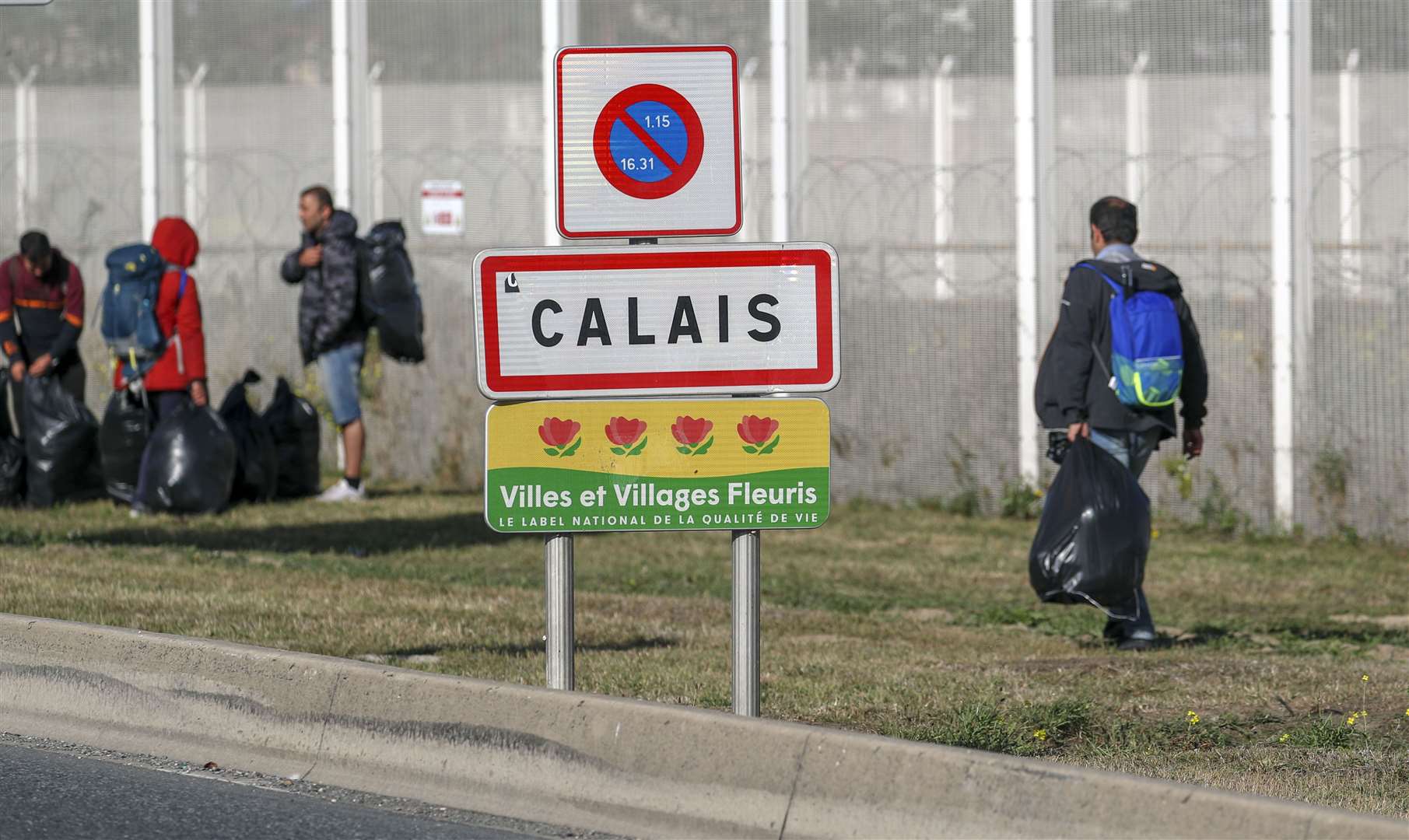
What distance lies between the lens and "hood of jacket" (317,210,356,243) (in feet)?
45.1

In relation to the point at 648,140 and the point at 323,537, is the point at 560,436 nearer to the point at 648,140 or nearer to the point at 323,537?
the point at 648,140

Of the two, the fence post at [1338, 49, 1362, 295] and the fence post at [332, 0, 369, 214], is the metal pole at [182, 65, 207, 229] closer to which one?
the fence post at [332, 0, 369, 214]

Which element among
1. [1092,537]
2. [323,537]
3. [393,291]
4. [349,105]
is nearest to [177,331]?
[323,537]

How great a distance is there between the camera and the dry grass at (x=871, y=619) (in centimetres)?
661

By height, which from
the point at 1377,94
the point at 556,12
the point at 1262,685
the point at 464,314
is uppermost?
the point at 556,12

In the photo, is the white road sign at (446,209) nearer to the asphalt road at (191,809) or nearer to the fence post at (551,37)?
the fence post at (551,37)

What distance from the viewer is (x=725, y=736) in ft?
17.6

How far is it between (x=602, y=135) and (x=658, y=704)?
63.2 inches

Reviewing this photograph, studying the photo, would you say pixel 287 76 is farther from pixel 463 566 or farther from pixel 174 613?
pixel 174 613

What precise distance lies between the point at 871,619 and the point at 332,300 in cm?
541

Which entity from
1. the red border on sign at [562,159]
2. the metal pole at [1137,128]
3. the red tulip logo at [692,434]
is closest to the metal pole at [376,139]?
the metal pole at [1137,128]

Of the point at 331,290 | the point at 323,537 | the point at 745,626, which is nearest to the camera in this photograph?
the point at 745,626

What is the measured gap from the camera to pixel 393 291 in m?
13.7

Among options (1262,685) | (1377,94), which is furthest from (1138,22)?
(1262,685)
